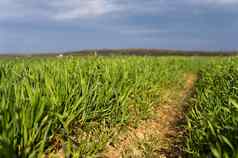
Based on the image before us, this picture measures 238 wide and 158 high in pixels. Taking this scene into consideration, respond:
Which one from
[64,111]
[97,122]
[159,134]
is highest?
[64,111]

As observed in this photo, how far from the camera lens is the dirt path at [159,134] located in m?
4.70

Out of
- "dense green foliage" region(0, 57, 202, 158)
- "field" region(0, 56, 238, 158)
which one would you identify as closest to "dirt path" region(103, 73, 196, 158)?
"field" region(0, 56, 238, 158)

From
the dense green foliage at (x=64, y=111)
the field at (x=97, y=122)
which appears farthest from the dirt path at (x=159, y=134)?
the dense green foliage at (x=64, y=111)

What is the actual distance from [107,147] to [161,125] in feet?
6.79

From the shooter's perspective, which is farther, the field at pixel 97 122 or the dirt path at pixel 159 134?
the dirt path at pixel 159 134

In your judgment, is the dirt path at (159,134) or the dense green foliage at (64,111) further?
the dirt path at (159,134)

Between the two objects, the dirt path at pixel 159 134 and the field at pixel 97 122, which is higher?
the field at pixel 97 122

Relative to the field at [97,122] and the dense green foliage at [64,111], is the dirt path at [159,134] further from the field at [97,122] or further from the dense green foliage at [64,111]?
the dense green foliage at [64,111]

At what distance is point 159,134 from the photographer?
229 inches

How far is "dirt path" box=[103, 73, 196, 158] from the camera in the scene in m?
4.70

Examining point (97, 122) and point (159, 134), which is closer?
point (97, 122)

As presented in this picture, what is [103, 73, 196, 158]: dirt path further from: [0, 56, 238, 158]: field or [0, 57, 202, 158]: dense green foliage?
[0, 57, 202, 158]: dense green foliage

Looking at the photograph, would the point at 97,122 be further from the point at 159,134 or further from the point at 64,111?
the point at 159,134

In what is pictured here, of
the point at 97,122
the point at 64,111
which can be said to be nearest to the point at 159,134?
the point at 97,122
